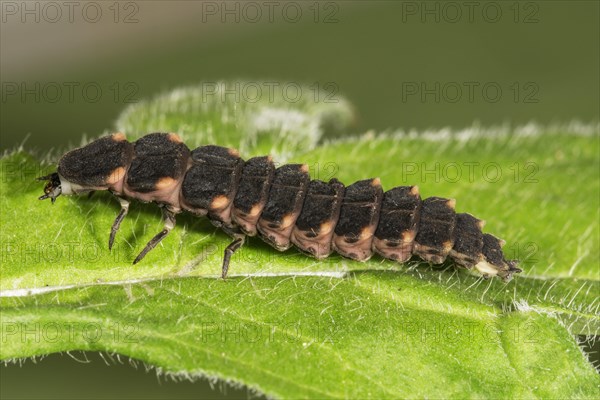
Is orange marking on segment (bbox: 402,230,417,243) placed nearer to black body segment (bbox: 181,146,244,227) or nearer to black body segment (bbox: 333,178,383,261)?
black body segment (bbox: 333,178,383,261)

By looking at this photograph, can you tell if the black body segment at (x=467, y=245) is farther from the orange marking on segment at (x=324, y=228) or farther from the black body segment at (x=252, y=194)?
the black body segment at (x=252, y=194)

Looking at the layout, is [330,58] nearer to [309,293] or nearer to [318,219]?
[318,219]

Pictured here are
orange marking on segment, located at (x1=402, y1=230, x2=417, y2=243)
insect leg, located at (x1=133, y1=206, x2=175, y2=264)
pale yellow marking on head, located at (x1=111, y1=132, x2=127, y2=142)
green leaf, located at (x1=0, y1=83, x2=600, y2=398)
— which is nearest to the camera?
green leaf, located at (x1=0, y1=83, x2=600, y2=398)

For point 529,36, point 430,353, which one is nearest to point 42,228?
point 430,353

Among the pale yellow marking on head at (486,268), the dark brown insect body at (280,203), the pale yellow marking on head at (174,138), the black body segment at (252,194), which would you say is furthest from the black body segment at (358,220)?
the pale yellow marking on head at (174,138)

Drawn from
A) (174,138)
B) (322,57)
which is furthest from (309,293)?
(322,57)

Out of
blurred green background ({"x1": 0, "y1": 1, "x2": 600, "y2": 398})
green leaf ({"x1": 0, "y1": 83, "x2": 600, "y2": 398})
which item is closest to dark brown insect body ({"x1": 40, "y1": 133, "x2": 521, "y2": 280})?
green leaf ({"x1": 0, "y1": 83, "x2": 600, "y2": 398})

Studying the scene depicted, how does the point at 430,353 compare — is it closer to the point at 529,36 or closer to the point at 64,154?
the point at 64,154
